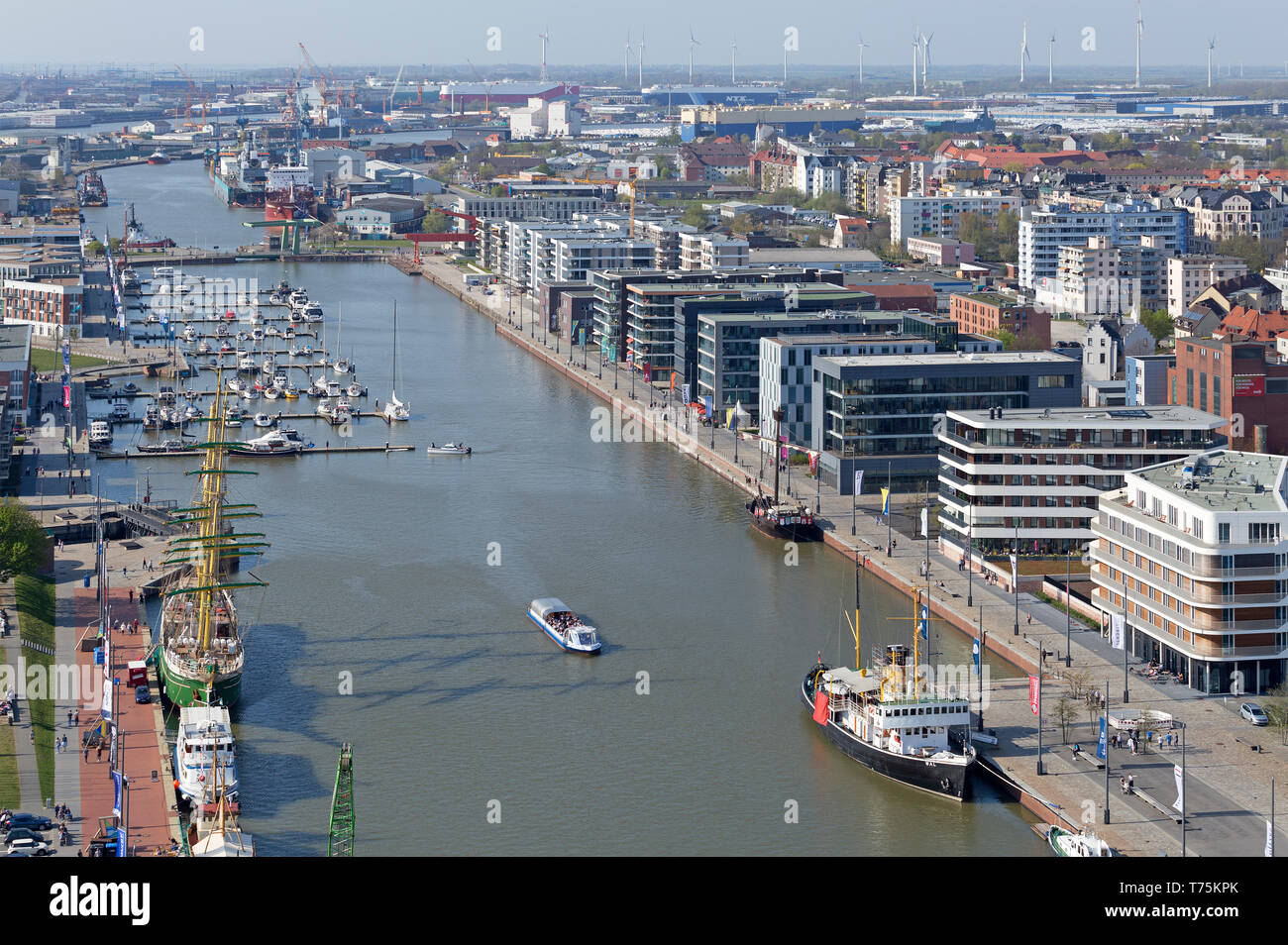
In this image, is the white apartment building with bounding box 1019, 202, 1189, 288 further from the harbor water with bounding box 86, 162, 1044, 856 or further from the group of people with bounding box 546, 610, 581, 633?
the group of people with bounding box 546, 610, 581, 633

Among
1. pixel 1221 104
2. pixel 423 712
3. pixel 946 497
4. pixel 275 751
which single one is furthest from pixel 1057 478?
pixel 1221 104

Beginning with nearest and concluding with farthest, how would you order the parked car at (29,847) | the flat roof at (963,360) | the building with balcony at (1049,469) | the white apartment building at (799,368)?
the parked car at (29,847)
the building with balcony at (1049,469)
the flat roof at (963,360)
the white apartment building at (799,368)

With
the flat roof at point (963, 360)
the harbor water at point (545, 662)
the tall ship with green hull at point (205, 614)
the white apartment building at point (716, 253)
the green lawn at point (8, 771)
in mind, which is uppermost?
the white apartment building at point (716, 253)

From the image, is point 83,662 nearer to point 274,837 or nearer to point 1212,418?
point 274,837

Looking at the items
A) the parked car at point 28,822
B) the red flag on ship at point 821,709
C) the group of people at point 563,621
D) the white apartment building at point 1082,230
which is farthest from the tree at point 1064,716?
the white apartment building at point 1082,230

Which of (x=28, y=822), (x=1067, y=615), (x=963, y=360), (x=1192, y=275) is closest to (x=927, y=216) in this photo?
(x=1192, y=275)

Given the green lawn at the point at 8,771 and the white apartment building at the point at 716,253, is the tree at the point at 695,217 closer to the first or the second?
the white apartment building at the point at 716,253
